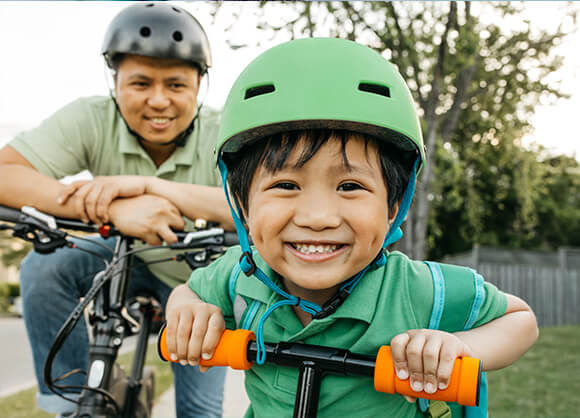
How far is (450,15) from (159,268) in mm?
7466

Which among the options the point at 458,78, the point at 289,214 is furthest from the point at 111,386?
the point at 458,78

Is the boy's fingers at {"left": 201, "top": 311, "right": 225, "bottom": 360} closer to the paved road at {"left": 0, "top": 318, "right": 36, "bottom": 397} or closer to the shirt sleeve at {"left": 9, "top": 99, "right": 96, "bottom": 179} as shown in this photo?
the shirt sleeve at {"left": 9, "top": 99, "right": 96, "bottom": 179}

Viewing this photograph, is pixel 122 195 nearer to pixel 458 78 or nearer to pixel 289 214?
pixel 289 214

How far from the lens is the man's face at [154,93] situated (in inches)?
102

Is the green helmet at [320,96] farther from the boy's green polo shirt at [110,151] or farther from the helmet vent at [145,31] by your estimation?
the boy's green polo shirt at [110,151]

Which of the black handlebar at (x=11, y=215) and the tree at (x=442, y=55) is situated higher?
the tree at (x=442, y=55)

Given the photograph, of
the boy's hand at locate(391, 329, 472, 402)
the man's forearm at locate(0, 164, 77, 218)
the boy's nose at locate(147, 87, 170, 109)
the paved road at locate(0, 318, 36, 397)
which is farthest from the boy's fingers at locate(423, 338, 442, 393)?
the paved road at locate(0, 318, 36, 397)

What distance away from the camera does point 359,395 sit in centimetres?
168

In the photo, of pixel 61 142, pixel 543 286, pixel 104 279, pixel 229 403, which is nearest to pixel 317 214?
pixel 104 279

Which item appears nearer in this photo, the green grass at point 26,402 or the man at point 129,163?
the man at point 129,163

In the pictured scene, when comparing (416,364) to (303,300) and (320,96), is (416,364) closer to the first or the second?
(303,300)

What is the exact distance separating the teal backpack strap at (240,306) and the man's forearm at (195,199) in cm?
46

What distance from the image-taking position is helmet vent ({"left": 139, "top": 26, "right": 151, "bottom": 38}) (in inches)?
99.7

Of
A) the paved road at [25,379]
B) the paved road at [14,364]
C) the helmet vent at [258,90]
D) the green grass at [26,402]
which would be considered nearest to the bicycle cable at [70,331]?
the helmet vent at [258,90]
